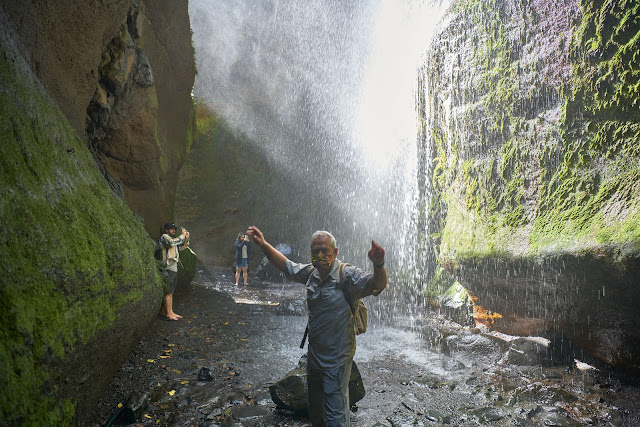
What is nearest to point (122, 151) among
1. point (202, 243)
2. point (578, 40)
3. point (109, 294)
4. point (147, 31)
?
point (147, 31)

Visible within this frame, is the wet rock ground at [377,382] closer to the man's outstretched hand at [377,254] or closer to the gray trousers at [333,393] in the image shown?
the gray trousers at [333,393]

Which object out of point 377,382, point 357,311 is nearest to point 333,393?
point 357,311

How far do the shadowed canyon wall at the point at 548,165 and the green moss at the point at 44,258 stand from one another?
5.74 meters

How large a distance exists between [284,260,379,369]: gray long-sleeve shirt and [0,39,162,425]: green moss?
5.81 feet

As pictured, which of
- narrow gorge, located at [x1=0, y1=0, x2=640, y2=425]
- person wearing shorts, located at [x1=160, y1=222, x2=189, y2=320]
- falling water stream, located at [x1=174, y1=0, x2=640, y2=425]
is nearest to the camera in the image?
narrow gorge, located at [x1=0, y1=0, x2=640, y2=425]

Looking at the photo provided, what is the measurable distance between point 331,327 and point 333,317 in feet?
0.28

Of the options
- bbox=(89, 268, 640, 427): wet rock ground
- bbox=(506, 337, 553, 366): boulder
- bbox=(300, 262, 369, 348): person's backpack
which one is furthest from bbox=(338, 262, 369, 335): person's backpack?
bbox=(506, 337, 553, 366): boulder

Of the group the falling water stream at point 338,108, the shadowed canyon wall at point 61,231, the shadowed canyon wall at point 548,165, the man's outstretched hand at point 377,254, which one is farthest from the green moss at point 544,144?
the shadowed canyon wall at point 61,231

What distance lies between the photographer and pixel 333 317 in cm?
318

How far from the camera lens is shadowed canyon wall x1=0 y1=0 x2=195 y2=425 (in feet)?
7.12

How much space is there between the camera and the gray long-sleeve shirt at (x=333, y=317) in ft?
10.3

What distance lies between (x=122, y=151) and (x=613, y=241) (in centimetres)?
844

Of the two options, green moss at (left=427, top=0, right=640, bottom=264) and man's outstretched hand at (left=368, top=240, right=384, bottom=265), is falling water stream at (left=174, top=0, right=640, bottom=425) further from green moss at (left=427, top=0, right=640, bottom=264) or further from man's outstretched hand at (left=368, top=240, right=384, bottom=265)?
man's outstretched hand at (left=368, top=240, right=384, bottom=265)

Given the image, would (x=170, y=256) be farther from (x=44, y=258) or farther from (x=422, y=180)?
(x=422, y=180)
